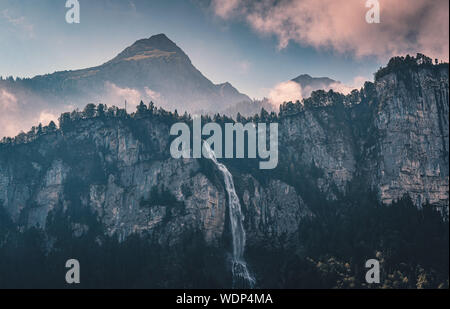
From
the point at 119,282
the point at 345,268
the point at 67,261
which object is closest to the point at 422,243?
the point at 345,268

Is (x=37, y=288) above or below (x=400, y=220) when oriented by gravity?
below

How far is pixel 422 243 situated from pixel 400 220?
47.3 feet

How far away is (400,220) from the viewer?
192000mm

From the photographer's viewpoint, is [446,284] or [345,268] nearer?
[446,284]

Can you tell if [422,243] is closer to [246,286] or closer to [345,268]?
[345,268]
